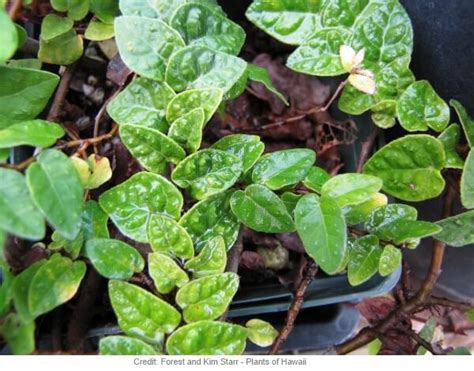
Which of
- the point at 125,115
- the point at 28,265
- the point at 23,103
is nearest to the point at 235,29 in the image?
the point at 125,115

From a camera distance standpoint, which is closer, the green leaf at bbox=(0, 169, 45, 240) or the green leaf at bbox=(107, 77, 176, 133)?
the green leaf at bbox=(0, 169, 45, 240)

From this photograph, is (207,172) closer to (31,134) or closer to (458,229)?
(31,134)

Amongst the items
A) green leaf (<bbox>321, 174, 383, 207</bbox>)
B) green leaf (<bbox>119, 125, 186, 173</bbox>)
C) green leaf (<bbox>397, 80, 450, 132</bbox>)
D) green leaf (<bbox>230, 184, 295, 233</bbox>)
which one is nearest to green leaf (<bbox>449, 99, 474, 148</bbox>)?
green leaf (<bbox>397, 80, 450, 132</bbox>)

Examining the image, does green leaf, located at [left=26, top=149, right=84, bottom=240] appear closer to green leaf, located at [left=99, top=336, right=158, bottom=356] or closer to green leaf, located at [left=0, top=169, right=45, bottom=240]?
green leaf, located at [left=0, top=169, right=45, bottom=240]

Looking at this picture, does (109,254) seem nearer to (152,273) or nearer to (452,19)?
(152,273)

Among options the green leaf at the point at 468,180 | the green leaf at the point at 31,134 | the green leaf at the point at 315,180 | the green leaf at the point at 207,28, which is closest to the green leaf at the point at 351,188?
the green leaf at the point at 315,180

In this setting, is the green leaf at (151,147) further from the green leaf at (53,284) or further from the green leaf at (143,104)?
the green leaf at (53,284)

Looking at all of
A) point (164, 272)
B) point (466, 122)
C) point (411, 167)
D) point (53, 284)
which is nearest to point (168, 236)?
point (164, 272)

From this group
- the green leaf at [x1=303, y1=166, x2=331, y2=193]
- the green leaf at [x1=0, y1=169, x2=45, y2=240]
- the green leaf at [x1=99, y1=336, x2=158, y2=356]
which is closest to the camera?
the green leaf at [x1=0, y1=169, x2=45, y2=240]
